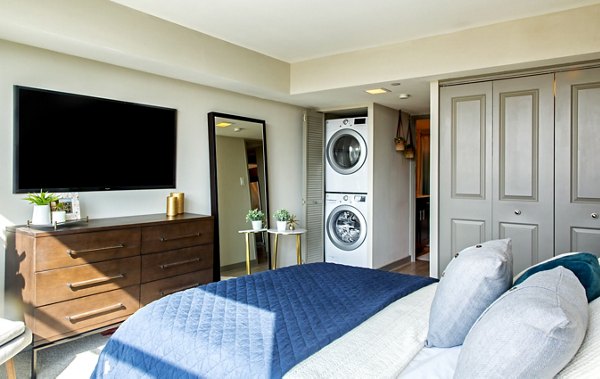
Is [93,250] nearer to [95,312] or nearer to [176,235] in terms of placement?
[95,312]

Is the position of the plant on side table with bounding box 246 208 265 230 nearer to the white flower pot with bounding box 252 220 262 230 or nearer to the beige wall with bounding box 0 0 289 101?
the white flower pot with bounding box 252 220 262 230

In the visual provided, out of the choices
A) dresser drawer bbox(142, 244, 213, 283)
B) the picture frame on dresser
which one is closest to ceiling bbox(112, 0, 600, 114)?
the picture frame on dresser

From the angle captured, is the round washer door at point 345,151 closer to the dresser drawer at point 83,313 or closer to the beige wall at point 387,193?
the beige wall at point 387,193

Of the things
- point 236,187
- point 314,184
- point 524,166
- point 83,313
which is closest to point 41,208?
point 83,313

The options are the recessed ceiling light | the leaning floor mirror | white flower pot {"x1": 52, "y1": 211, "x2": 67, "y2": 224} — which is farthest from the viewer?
the recessed ceiling light

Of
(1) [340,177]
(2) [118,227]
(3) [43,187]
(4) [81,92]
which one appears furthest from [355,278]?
(1) [340,177]

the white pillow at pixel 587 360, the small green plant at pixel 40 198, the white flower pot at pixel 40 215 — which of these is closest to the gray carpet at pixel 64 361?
the white flower pot at pixel 40 215

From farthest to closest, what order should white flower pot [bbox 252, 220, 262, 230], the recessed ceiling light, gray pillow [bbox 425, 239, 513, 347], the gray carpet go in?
white flower pot [bbox 252, 220, 262, 230], the recessed ceiling light, the gray carpet, gray pillow [bbox 425, 239, 513, 347]

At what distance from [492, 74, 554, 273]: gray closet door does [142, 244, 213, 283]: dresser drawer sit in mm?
2467

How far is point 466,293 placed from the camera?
4.30 ft

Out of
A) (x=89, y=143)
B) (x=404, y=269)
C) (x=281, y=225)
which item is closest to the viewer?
(x=89, y=143)

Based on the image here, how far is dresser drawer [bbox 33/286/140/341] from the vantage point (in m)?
2.46

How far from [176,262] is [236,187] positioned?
1.20 m

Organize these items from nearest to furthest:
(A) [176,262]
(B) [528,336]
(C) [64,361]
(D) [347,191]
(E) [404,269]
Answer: (B) [528,336] < (C) [64,361] < (A) [176,262] < (D) [347,191] < (E) [404,269]
